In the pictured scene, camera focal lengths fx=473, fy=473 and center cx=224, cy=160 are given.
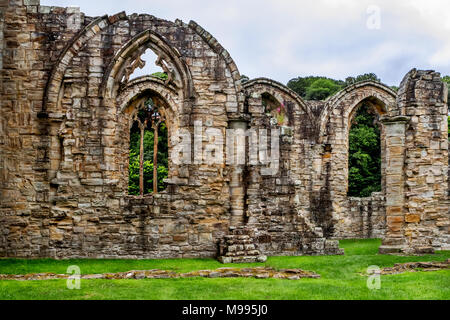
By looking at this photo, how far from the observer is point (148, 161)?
26.1 m

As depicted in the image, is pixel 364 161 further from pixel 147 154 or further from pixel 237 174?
pixel 237 174

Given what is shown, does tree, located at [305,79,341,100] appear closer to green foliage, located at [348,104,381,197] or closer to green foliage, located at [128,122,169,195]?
green foliage, located at [348,104,381,197]

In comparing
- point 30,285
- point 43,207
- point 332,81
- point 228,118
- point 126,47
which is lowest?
point 30,285

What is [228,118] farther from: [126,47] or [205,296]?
[205,296]

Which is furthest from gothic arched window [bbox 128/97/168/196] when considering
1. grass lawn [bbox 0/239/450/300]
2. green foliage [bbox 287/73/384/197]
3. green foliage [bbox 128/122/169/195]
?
grass lawn [bbox 0/239/450/300]

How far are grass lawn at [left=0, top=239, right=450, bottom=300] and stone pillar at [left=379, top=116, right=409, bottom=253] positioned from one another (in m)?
1.64

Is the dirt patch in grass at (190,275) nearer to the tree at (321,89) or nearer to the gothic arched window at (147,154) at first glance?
the gothic arched window at (147,154)

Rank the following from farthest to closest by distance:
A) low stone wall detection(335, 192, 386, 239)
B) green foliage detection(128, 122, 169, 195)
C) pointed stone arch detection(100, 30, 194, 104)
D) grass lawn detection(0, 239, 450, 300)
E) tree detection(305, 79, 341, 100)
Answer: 1. tree detection(305, 79, 341, 100)
2. green foliage detection(128, 122, 169, 195)
3. low stone wall detection(335, 192, 386, 239)
4. pointed stone arch detection(100, 30, 194, 104)
5. grass lawn detection(0, 239, 450, 300)

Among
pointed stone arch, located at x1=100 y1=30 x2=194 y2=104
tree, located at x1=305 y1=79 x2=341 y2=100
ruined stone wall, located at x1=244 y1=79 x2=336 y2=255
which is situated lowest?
ruined stone wall, located at x1=244 y1=79 x2=336 y2=255

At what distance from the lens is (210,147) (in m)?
11.3

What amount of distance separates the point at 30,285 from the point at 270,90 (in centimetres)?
1237

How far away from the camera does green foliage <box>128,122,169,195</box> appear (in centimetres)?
2581

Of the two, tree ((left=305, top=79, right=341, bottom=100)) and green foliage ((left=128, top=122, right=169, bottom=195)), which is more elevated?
tree ((left=305, top=79, right=341, bottom=100))

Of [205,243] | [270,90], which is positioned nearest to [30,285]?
[205,243]
